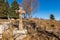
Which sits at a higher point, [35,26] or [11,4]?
[11,4]

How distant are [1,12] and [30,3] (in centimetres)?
604

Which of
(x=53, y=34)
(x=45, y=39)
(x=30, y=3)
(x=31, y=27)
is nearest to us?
(x=45, y=39)

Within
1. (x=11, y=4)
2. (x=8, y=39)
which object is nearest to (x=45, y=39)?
(x=8, y=39)

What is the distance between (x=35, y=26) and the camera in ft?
48.8

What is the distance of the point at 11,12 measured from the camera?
28875mm

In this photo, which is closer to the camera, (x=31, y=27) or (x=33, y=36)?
(x=33, y=36)

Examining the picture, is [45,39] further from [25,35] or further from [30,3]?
[30,3]

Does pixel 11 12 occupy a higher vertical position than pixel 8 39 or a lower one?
higher

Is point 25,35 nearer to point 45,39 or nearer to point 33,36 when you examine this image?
point 33,36

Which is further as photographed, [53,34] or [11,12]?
[11,12]

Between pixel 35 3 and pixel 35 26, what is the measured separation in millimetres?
16042

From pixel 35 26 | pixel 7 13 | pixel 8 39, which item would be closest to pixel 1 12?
pixel 7 13

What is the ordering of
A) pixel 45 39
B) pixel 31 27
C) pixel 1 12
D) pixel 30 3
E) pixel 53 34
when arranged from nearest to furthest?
1. pixel 45 39
2. pixel 53 34
3. pixel 31 27
4. pixel 1 12
5. pixel 30 3

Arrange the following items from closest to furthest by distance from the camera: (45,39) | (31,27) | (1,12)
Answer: (45,39) → (31,27) → (1,12)
